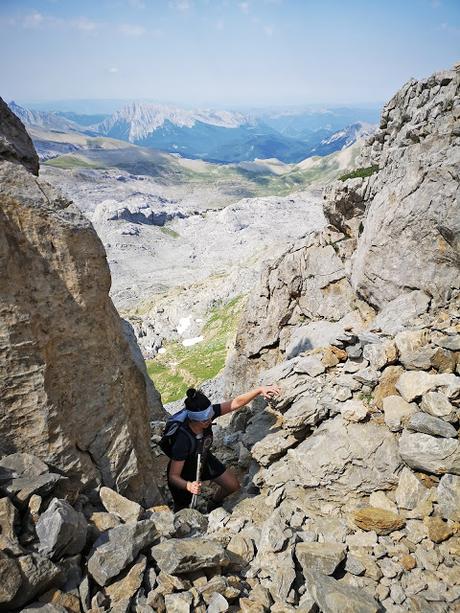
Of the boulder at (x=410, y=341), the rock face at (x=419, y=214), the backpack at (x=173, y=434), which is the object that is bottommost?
the backpack at (x=173, y=434)

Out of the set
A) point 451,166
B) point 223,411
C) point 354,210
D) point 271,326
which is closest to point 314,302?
point 271,326

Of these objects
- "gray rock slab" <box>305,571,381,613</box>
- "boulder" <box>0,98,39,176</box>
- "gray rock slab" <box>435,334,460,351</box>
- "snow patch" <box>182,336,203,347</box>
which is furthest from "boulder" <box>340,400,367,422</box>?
"snow patch" <box>182,336,203,347</box>

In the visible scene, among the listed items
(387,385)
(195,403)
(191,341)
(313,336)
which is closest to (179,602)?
(195,403)

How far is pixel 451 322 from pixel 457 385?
190 inches

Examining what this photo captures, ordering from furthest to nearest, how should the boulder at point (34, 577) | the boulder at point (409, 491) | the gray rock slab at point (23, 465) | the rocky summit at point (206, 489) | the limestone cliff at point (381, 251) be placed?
the limestone cliff at point (381, 251) < the boulder at point (409, 491) < the gray rock slab at point (23, 465) < the rocky summit at point (206, 489) < the boulder at point (34, 577)

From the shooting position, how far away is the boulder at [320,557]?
27.6ft

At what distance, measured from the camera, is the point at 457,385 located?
34.2ft

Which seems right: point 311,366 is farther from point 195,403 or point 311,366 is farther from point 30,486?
point 30,486

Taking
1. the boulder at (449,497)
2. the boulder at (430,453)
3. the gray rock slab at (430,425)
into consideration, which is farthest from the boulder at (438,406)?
the boulder at (449,497)

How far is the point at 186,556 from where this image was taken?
305 inches

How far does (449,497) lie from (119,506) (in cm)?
795

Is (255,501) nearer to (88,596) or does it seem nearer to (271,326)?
(88,596)

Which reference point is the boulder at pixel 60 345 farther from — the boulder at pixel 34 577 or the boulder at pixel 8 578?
the boulder at pixel 8 578

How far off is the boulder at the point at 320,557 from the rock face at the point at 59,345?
498 centimetres
